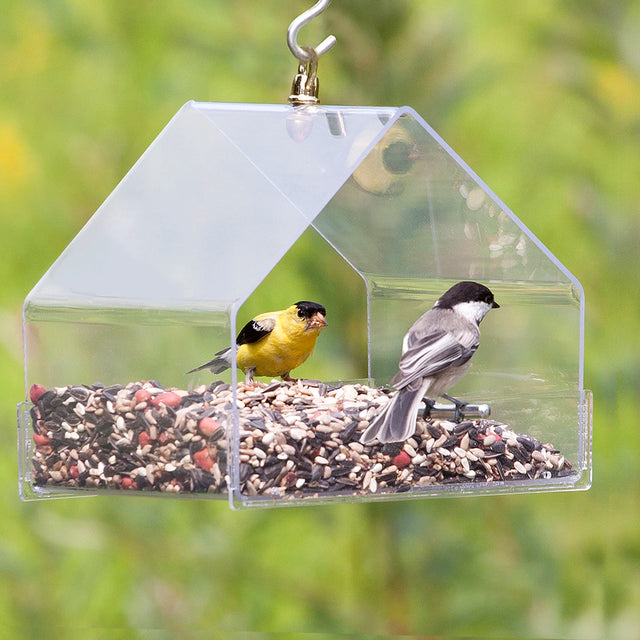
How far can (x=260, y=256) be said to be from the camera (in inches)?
52.9

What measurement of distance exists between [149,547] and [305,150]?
5.22 feet

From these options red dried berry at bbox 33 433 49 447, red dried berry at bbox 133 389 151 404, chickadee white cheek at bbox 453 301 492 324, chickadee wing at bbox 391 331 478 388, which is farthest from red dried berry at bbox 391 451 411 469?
red dried berry at bbox 33 433 49 447

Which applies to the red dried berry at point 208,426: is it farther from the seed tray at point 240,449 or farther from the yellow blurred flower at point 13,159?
the yellow blurred flower at point 13,159

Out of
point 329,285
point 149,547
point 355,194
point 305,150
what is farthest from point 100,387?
point 149,547

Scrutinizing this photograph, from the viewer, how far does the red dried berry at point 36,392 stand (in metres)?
1.47

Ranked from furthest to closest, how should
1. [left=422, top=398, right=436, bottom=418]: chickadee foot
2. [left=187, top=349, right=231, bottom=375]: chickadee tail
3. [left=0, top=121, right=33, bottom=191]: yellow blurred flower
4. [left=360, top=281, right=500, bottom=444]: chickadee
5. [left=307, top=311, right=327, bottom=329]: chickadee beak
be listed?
[left=0, top=121, right=33, bottom=191]: yellow blurred flower → [left=307, top=311, right=327, bottom=329]: chickadee beak → [left=422, top=398, right=436, bottom=418]: chickadee foot → [left=360, top=281, right=500, bottom=444]: chickadee → [left=187, top=349, right=231, bottom=375]: chickadee tail

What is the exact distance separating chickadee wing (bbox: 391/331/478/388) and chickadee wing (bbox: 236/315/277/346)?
32 centimetres

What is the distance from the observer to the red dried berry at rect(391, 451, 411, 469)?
1449 mm

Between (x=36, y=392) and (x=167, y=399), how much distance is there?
0.73 feet

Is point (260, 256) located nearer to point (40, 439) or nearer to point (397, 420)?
point (397, 420)

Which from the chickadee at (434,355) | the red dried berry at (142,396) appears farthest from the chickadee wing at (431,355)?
the red dried berry at (142,396)

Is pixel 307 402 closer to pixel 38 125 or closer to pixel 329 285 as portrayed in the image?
pixel 329 285

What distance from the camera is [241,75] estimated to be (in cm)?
269

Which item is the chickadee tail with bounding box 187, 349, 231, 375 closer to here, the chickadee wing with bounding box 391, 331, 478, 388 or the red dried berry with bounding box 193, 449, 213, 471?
the red dried berry with bounding box 193, 449, 213, 471
